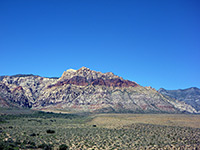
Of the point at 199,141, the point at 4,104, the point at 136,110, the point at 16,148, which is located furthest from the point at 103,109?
the point at 16,148

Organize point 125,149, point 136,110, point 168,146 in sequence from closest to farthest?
1. point 125,149
2. point 168,146
3. point 136,110

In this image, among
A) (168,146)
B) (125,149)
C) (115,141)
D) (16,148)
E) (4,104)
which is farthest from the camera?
(4,104)

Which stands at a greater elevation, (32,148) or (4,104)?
(4,104)

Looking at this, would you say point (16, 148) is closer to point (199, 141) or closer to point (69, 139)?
point (69, 139)

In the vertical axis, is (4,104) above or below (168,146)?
above

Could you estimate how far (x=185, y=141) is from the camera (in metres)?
47.8

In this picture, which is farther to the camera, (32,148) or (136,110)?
(136,110)

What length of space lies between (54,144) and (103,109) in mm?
156425

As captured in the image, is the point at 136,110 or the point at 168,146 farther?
the point at 136,110

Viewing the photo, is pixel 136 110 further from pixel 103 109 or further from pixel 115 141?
pixel 115 141

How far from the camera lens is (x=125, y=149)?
131 feet

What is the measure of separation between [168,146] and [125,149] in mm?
8258

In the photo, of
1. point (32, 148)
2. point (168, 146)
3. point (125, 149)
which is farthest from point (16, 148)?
point (168, 146)

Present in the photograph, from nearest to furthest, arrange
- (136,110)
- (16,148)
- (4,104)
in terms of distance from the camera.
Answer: (16,148), (4,104), (136,110)
